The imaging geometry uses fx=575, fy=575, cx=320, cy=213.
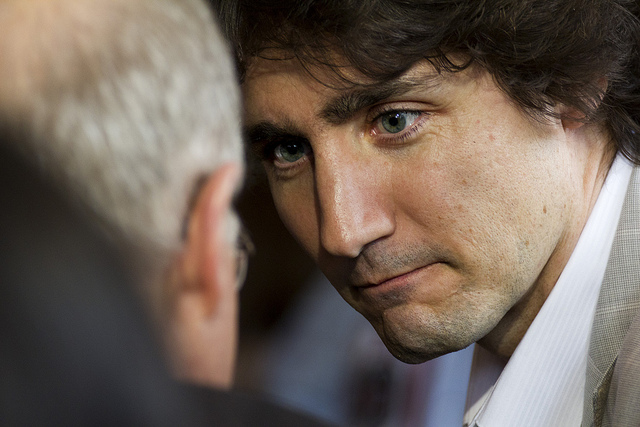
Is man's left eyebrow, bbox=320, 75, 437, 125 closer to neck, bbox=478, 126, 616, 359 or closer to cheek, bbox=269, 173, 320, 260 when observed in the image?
cheek, bbox=269, 173, 320, 260

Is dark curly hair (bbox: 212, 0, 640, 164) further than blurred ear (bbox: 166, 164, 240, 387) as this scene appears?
Yes

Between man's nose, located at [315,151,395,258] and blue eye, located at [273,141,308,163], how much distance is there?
0.31ft

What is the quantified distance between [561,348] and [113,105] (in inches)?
31.3

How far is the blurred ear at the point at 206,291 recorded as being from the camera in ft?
1.42

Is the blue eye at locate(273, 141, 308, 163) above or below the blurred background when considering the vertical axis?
above

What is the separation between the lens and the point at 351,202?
84cm

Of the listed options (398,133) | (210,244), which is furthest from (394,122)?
(210,244)

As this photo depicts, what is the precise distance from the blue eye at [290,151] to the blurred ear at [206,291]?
1.43ft

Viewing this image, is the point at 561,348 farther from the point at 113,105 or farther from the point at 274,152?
the point at 113,105

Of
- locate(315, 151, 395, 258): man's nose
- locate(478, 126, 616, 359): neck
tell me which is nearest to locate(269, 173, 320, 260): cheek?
locate(315, 151, 395, 258): man's nose

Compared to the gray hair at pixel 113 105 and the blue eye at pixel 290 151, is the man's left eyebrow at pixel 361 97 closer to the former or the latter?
the blue eye at pixel 290 151

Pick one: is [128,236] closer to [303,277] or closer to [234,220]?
[234,220]

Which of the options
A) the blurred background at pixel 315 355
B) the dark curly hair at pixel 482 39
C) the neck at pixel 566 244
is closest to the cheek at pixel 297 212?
the blurred background at pixel 315 355

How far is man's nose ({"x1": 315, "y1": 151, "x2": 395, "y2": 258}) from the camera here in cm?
84
